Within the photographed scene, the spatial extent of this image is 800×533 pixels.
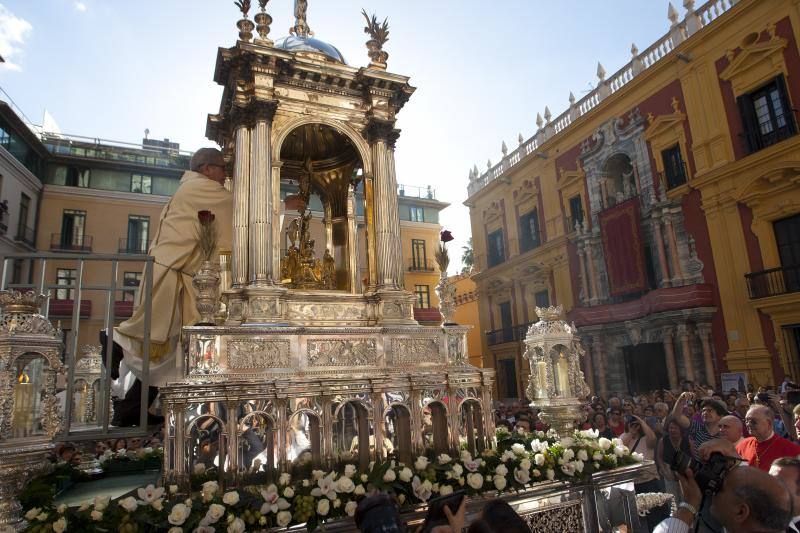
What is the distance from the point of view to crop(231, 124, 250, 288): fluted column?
608 centimetres

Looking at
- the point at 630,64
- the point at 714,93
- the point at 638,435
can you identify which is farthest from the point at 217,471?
the point at 630,64

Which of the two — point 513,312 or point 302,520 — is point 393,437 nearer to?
point 302,520

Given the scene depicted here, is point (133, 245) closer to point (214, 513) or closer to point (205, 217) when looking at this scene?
point (205, 217)

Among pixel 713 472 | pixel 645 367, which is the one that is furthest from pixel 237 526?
pixel 645 367

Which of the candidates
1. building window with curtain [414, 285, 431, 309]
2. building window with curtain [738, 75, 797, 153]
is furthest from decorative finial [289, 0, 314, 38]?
building window with curtain [414, 285, 431, 309]

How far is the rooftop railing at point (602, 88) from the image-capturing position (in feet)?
57.0

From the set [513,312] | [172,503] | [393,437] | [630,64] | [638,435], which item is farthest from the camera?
[513,312]

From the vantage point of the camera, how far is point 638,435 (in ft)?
22.7

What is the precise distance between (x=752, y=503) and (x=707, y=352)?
52.7 ft

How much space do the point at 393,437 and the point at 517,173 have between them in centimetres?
2257

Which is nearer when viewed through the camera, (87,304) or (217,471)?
(217,471)

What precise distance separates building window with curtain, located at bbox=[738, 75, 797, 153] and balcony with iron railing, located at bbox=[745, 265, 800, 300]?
12.1ft

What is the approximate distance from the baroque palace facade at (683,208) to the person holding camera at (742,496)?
14.2m

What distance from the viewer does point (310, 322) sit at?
6.09m
